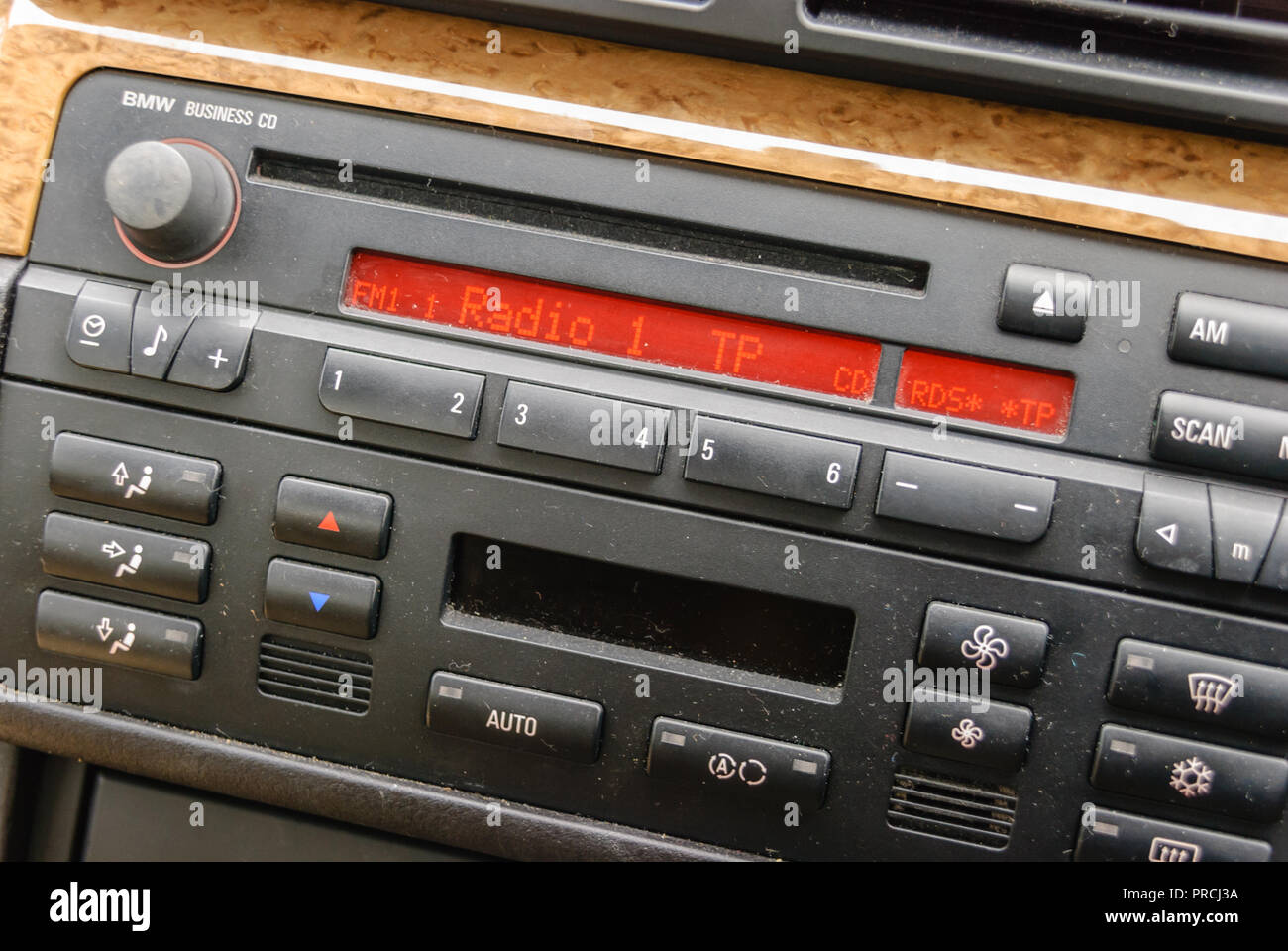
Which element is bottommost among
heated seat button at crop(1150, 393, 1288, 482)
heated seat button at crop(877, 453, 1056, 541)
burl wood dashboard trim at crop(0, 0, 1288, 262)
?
heated seat button at crop(877, 453, 1056, 541)

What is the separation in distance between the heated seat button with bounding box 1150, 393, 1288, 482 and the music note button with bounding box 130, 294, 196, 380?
2.53 feet

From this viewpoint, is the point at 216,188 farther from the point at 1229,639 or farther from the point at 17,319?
the point at 1229,639

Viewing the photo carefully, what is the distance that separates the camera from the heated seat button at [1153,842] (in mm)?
731

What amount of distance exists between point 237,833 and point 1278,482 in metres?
0.92

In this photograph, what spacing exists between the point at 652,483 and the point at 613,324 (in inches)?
5.1

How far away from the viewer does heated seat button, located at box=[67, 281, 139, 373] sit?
0.78 m

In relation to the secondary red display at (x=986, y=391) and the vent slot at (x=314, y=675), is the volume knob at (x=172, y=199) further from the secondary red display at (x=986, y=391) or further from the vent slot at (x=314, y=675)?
the secondary red display at (x=986, y=391)

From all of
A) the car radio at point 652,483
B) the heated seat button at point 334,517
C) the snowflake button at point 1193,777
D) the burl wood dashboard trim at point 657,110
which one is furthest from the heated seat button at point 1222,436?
the heated seat button at point 334,517

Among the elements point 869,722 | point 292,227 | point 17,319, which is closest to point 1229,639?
point 869,722

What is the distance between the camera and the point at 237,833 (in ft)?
2.87

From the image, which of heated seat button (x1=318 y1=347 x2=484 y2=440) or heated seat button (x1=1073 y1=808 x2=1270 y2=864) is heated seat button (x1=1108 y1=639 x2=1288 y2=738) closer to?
heated seat button (x1=1073 y1=808 x2=1270 y2=864)

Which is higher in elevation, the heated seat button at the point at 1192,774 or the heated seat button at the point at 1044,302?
the heated seat button at the point at 1044,302

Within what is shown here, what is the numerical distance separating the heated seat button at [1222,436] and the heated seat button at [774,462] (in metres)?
0.23

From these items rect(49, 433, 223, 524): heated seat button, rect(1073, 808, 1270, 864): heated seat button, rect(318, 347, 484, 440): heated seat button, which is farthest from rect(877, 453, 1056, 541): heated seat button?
rect(49, 433, 223, 524): heated seat button
